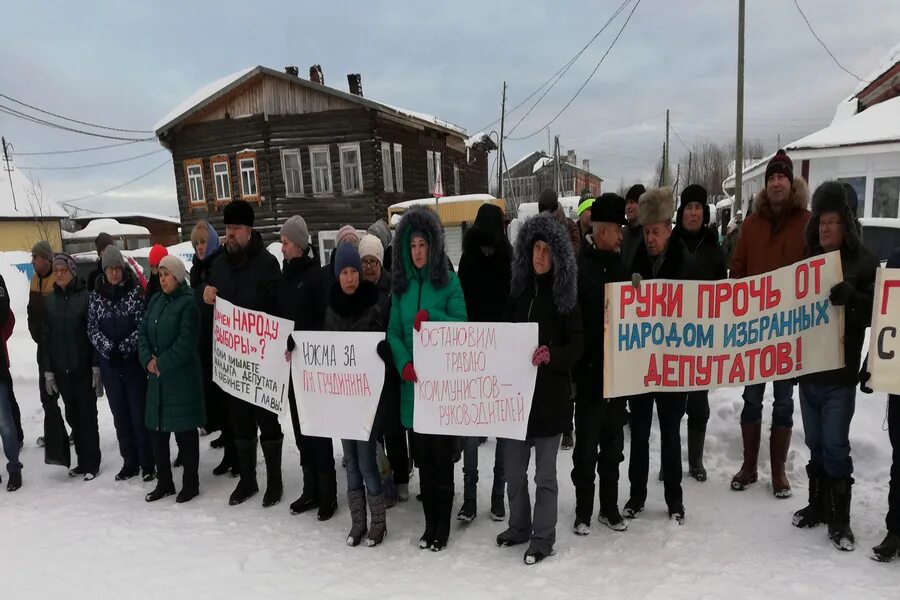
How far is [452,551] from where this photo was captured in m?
3.82

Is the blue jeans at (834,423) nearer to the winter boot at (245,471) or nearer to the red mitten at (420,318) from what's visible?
the red mitten at (420,318)

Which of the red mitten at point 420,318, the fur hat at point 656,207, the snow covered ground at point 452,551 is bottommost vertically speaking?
the snow covered ground at point 452,551

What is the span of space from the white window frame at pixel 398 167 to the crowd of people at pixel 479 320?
1793cm

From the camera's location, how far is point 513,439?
146 inches

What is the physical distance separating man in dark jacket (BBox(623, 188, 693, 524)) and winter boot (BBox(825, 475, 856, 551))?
0.94 metres

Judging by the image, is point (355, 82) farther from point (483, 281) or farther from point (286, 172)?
point (483, 281)

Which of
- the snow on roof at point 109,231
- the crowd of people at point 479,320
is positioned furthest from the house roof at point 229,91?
the crowd of people at point 479,320

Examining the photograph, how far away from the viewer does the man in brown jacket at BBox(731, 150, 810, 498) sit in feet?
13.9

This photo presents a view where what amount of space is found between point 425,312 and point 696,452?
282cm

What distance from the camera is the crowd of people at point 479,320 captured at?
3.62m

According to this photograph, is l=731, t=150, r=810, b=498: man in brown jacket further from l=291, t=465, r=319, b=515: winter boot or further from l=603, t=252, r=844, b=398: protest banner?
l=291, t=465, r=319, b=515: winter boot

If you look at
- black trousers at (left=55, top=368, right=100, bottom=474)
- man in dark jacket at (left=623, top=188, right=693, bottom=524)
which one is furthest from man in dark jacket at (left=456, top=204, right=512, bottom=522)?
black trousers at (left=55, top=368, right=100, bottom=474)

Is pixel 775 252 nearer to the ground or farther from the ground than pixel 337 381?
farther from the ground

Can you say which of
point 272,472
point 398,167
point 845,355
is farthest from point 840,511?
point 398,167
